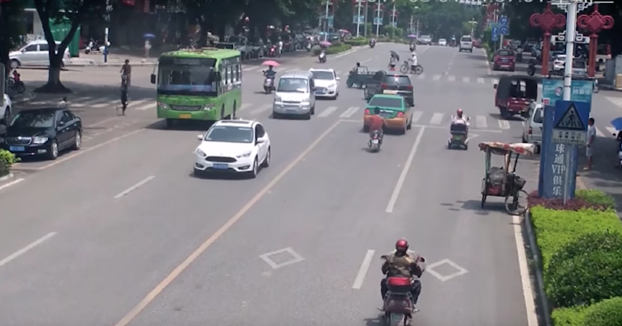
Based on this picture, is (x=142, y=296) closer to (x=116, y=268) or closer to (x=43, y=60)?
(x=116, y=268)

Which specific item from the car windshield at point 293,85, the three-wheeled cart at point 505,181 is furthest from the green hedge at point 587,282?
the car windshield at point 293,85

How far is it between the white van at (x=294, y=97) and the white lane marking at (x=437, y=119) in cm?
546

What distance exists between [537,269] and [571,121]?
20.2 ft

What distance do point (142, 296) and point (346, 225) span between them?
714 centimetres

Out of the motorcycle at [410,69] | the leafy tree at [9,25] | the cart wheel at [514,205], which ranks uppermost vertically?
the leafy tree at [9,25]

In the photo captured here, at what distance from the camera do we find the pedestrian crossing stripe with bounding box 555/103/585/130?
2213cm

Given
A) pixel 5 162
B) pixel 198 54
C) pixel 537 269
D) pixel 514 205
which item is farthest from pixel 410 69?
pixel 537 269

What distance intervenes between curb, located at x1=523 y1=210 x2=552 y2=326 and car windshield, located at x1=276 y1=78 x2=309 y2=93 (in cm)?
2051

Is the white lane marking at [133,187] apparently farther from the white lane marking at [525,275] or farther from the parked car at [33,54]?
the parked car at [33,54]

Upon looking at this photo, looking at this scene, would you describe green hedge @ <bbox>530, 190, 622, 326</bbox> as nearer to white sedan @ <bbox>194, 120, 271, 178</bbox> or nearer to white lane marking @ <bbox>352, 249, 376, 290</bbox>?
white lane marking @ <bbox>352, 249, 376, 290</bbox>

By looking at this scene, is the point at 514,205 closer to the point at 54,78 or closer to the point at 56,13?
the point at 54,78

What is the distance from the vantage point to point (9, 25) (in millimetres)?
41625

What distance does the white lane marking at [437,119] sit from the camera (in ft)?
143

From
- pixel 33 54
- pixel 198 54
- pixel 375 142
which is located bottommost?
pixel 375 142
